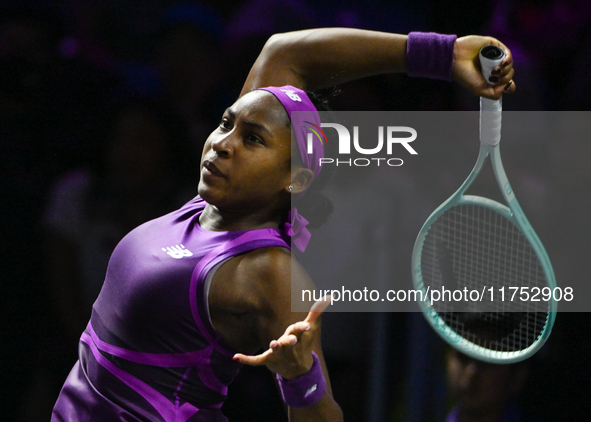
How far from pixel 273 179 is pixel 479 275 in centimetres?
81

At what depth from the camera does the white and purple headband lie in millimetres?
1310

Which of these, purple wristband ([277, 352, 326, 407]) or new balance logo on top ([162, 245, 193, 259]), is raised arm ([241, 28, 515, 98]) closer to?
new balance logo on top ([162, 245, 193, 259])

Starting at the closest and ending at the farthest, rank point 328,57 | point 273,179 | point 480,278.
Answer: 1. point 273,179
2. point 328,57
3. point 480,278

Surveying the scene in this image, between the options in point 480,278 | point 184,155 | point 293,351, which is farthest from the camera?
point 184,155

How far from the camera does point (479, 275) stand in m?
1.87

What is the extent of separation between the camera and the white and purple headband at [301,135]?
131 centimetres

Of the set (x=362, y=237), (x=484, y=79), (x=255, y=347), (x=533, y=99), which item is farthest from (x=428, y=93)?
→ (x=255, y=347)

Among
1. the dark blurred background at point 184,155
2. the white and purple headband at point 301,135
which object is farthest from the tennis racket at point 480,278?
the white and purple headband at point 301,135

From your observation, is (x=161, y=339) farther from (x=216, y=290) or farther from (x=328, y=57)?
(x=328, y=57)

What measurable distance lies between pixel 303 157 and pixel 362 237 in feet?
2.42

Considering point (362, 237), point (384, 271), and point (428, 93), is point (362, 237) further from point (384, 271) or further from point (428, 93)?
point (428, 93)

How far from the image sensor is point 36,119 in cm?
219

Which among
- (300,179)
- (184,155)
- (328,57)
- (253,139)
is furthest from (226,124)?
(184,155)

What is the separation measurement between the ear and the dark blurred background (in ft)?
2.42
